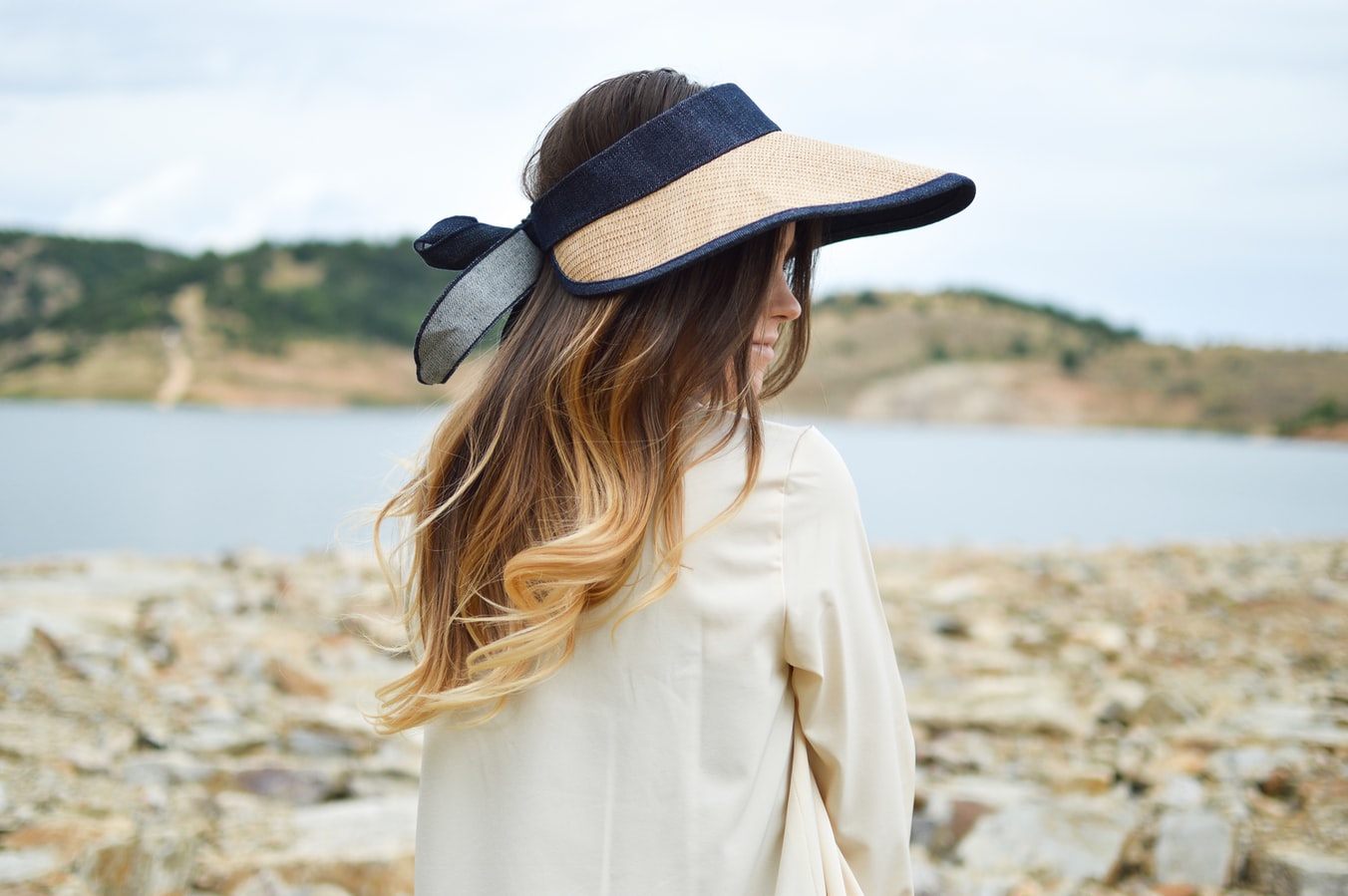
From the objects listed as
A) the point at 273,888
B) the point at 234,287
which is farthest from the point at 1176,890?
the point at 234,287

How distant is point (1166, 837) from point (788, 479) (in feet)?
7.75

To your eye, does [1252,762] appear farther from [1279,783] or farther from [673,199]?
[673,199]

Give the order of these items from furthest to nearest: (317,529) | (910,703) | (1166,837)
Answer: (317,529) → (910,703) → (1166,837)

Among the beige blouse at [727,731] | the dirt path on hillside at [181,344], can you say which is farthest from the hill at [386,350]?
the beige blouse at [727,731]

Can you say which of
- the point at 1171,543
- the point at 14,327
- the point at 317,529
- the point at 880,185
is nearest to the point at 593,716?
the point at 880,185

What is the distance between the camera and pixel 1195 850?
2.93 metres

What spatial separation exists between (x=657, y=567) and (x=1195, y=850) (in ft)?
7.81

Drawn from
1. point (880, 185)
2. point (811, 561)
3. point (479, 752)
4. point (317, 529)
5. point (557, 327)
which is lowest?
point (317, 529)

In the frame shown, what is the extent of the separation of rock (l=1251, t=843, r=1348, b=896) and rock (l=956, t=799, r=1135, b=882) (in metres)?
0.35

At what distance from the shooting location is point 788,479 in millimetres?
1217

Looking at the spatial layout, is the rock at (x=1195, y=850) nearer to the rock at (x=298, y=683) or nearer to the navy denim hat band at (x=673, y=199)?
the navy denim hat band at (x=673, y=199)

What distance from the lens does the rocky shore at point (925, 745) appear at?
2867mm

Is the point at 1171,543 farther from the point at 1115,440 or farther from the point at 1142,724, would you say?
the point at 1115,440

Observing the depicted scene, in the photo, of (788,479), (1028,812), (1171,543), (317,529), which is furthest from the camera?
(317,529)
